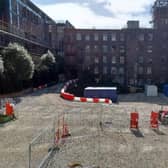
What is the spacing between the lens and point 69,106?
25953mm

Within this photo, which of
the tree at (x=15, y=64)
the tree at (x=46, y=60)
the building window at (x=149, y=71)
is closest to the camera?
the tree at (x=15, y=64)

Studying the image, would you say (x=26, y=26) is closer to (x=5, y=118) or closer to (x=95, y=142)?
(x=5, y=118)

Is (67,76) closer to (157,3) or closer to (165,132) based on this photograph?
(157,3)

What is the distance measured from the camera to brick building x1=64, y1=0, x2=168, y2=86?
62.5 metres

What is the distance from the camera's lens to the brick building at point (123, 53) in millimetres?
62469

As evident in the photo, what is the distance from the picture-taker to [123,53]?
2547 inches

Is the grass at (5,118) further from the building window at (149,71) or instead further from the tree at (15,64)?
the building window at (149,71)

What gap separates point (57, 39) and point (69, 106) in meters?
45.0

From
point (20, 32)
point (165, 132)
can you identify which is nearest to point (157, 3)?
point (20, 32)

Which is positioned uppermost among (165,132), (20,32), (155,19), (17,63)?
(155,19)

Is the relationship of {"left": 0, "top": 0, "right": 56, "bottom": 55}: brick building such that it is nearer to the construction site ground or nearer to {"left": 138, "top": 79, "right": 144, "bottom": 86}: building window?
the construction site ground

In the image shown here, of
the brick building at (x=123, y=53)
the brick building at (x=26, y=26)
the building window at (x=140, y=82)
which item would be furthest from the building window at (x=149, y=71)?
the brick building at (x=26, y=26)

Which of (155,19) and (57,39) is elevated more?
(155,19)

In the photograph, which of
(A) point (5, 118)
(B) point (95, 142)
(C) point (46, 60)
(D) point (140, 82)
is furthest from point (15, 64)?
(D) point (140, 82)
